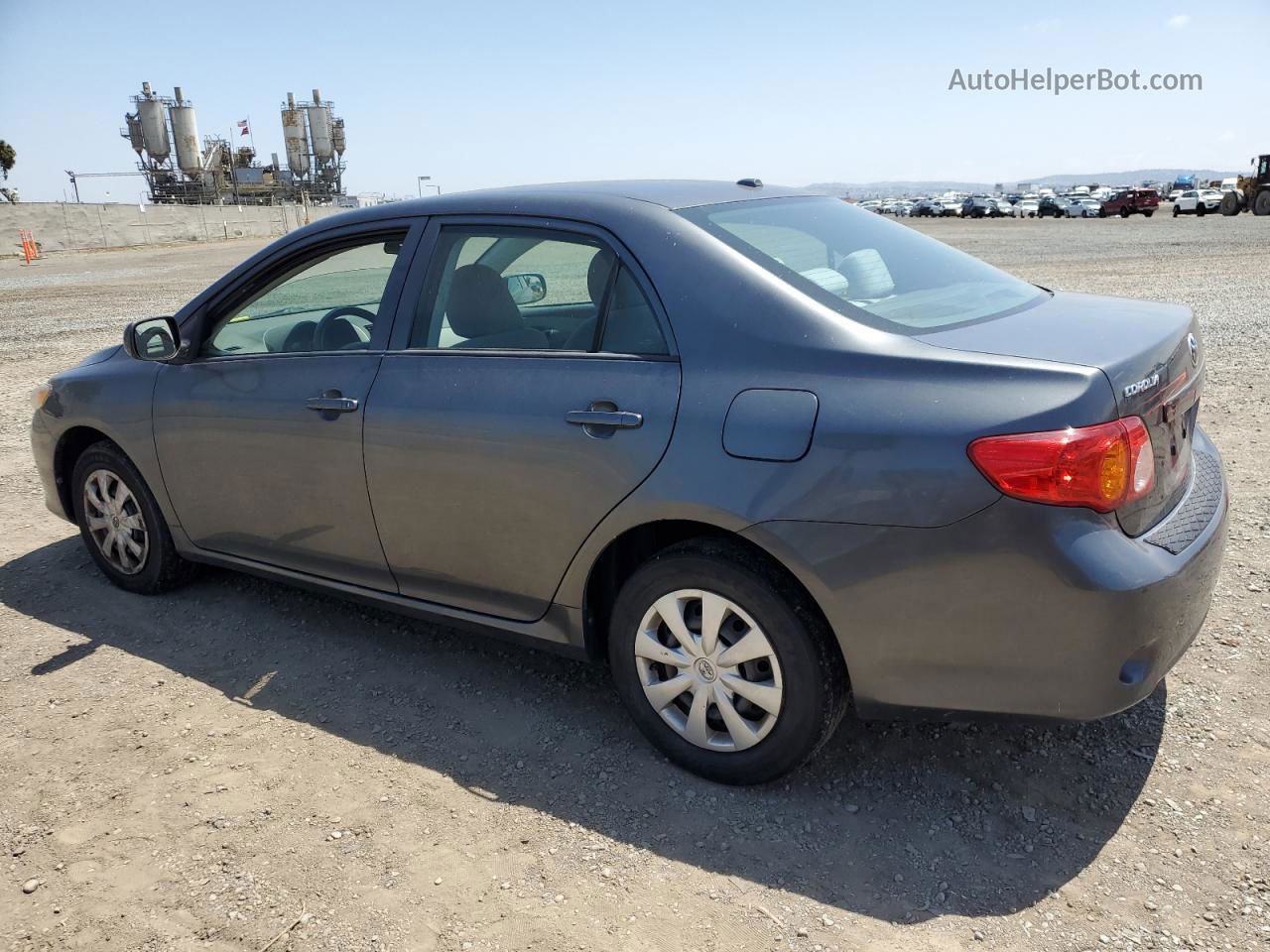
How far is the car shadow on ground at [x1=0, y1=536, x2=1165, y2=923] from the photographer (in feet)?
8.48

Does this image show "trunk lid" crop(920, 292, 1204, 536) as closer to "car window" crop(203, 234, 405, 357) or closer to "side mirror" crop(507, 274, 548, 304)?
"side mirror" crop(507, 274, 548, 304)

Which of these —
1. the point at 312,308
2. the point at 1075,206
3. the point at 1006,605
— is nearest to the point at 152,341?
the point at 312,308

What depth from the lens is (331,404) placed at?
350cm

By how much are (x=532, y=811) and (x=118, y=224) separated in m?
54.0

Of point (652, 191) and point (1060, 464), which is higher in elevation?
point (652, 191)

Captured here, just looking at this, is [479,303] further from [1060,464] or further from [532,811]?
[1060,464]

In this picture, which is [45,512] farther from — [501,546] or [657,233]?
[657,233]

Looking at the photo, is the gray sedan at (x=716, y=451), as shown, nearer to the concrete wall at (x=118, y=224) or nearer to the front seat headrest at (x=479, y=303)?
the front seat headrest at (x=479, y=303)

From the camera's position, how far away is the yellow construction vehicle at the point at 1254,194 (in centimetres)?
4338

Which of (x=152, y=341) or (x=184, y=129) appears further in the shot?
(x=184, y=129)

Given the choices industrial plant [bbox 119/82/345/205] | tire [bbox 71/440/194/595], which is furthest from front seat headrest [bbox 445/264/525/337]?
industrial plant [bbox 119/82/345/205]

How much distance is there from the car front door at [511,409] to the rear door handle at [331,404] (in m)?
0.10

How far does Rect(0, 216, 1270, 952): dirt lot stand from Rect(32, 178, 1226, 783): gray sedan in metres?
0.33

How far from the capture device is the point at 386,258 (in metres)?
3.65
